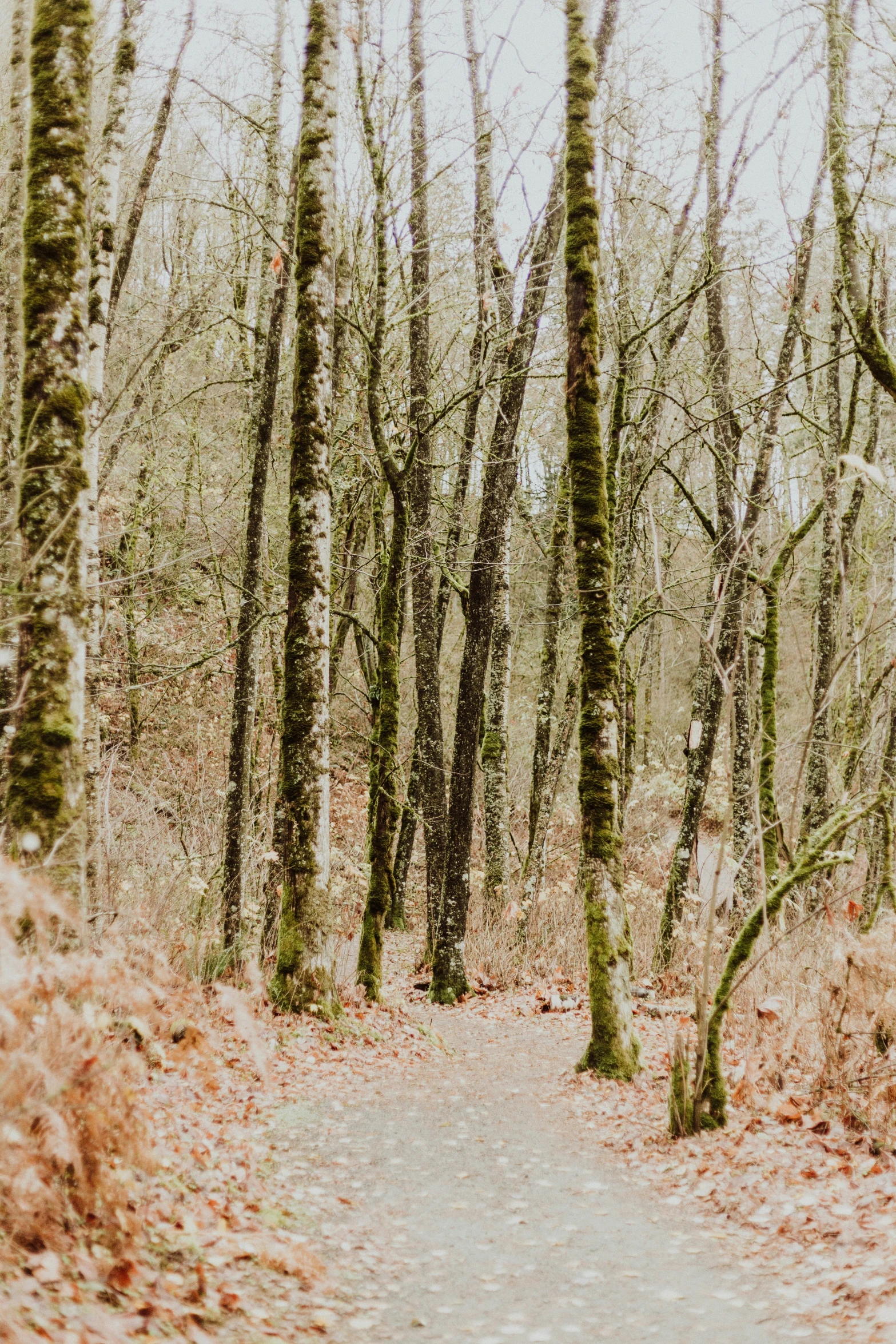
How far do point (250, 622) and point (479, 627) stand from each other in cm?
253

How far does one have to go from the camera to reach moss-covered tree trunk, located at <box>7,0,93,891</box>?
427 cm

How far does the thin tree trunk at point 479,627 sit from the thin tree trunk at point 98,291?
12.1 ft

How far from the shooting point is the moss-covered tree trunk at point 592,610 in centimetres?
686

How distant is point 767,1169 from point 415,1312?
224 centimetres

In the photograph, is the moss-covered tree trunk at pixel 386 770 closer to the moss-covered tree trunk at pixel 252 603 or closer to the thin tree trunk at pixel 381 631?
the thin tree trunk at pixel 381 631

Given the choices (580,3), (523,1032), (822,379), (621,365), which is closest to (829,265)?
(822,379)

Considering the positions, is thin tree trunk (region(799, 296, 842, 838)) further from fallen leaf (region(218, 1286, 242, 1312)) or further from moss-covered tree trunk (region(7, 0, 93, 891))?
fallen leaf (region(218, 1286, 242, 1312))

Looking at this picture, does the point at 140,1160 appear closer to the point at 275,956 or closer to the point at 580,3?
the point at 275,956

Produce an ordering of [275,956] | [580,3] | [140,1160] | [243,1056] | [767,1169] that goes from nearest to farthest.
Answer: [140,1160], [767,1169], [243,1056], [580,3], [275,956]

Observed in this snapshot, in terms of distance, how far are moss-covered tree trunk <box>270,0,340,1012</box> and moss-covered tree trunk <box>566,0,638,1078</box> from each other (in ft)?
6.66

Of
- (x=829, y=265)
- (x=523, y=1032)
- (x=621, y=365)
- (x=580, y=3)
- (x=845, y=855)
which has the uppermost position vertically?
(x=829, y=265)

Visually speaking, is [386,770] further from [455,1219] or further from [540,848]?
[455,1219]

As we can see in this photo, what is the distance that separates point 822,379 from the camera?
48.1 ft

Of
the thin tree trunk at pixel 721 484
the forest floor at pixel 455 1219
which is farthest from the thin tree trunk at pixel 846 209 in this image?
the forest floor at pixel 455 1219
